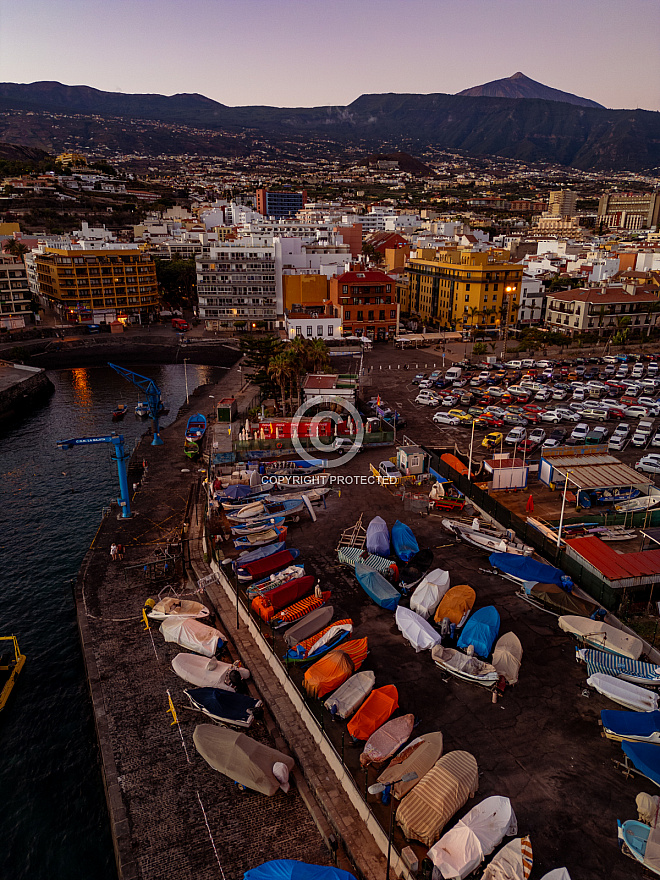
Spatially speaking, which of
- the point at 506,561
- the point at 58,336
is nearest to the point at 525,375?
the point at 506,561

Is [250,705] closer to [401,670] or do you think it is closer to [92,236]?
[401,670]

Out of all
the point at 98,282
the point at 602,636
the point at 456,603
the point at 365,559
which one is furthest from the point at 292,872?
the point at 98,282

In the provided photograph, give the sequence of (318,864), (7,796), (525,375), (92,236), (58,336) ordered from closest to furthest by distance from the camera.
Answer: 1. (318,864)
2. (7,796)
3. (525,375)
4. (58,336)
5. (92,236)

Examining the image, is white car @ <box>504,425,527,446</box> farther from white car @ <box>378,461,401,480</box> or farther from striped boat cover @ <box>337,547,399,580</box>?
striped boat cover @ <box>337,547,399,580</box>

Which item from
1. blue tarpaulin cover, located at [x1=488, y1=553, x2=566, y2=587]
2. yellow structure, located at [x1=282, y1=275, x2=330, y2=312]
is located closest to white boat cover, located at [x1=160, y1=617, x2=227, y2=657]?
blue tarpaulin cover, located at [x1=488, y1=553, x2=566, y2=587]

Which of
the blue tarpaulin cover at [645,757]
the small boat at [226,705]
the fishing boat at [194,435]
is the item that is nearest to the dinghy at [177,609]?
the small boat at [226,705]
